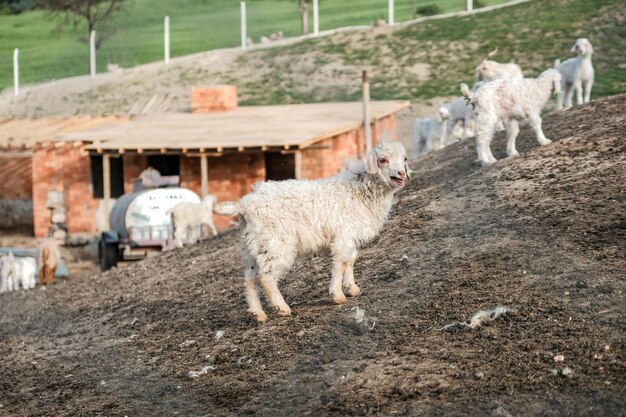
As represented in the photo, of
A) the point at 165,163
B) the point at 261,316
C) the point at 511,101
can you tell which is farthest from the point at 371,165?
the point at 165,163

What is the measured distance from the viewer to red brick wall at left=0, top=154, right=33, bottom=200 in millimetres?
46469

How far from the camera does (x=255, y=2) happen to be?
256ft

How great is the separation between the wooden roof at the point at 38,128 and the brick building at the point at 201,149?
0.07 m

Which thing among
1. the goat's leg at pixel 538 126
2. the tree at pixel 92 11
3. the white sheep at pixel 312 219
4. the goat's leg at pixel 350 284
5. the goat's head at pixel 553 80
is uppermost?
the tree at pixel 92 11

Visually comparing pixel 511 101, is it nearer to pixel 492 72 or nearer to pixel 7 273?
pixel 492 72

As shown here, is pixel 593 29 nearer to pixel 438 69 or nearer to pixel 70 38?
pixel 438 69

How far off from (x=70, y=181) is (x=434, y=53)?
1995 cm

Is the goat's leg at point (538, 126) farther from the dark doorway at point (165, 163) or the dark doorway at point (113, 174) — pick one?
the dark doorway at point (113, 174)

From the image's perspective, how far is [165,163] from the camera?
36438 mm

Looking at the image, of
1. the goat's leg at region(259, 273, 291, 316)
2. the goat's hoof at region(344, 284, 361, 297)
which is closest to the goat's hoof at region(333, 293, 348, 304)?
the goat's hoof at region(344, 284, 361, 297)

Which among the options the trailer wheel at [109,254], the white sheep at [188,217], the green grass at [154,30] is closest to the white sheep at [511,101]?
the white sheep at [188,217]

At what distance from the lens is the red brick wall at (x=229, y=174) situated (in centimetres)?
3494

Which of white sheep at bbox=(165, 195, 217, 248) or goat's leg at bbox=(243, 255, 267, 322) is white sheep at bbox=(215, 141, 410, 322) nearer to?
goat's leg at bbox=(243, 255, 267, 322)

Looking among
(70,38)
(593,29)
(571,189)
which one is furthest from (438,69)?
(571,189)
